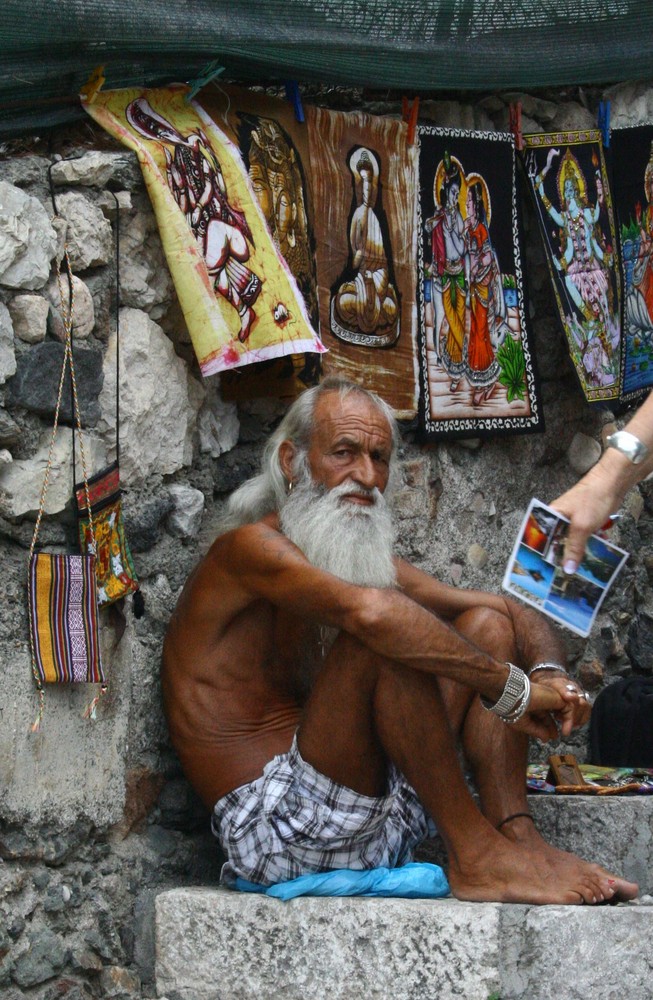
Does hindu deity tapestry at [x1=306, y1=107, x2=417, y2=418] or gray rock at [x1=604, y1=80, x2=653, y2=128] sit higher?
gray rock at [x1=604, y1=80, x2=653, y2=128]

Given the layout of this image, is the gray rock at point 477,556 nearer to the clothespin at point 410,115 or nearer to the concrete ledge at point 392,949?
the clothespin at point 410,115

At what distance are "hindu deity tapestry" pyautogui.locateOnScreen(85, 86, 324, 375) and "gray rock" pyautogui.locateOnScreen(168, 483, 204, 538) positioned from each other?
0.35 metres

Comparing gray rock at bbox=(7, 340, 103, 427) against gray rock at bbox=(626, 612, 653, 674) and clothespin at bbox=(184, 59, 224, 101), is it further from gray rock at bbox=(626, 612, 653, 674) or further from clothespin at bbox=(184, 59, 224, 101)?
gray rock at bbox=(626, 612, 653, 674)

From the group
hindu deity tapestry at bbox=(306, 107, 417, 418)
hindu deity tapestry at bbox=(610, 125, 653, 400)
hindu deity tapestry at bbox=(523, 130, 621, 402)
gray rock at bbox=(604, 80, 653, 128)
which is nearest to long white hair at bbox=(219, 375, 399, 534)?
hindu deity tapestry at bbox=(306, 107, 417, 418)

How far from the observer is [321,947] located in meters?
3.15

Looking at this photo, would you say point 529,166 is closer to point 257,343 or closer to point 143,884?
point 257,343

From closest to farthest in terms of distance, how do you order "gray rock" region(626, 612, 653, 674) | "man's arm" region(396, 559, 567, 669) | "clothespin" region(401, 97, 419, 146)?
"man's arm" region(396, 559, 567, 669) → "clothespin" region(401, 97, 419, 146) → "gray rock" region(626, 612, 653, 674)

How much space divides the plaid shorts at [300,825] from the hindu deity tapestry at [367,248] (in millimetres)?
1329

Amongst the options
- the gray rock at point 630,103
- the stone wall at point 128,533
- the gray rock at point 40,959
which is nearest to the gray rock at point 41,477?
the stone wall at point 128,533

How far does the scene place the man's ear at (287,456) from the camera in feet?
11.9

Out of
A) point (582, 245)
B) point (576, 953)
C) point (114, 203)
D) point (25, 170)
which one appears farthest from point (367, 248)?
point (576, 953)

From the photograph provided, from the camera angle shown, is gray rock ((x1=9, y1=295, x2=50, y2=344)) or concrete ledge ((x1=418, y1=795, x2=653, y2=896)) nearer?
gray rock ((x1=9, y1=295, x2=50, y2=344))

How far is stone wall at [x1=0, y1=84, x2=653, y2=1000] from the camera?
3045 mm

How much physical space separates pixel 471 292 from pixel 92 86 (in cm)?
158
